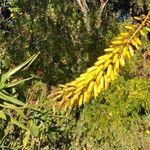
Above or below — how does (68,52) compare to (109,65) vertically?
below

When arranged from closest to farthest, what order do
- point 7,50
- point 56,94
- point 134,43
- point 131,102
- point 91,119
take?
point 134,43, point 56,94, point 91,119, point 131,102, point 7,50

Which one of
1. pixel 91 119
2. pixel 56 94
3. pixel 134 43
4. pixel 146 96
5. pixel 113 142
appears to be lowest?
pixel 146 96

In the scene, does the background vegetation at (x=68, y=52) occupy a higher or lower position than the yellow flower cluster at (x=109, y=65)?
lower

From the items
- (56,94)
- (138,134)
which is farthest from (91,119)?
(56,94)

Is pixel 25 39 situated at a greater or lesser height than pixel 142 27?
lesser

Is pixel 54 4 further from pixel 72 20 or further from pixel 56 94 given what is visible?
pixel 56 94

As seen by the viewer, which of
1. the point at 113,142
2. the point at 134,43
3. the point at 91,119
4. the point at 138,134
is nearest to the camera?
the point at 134,43

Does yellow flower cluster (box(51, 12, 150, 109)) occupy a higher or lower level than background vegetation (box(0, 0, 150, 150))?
higher

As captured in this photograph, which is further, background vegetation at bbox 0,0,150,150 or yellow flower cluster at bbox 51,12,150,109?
background vegetation at bbox 0,0,150,150

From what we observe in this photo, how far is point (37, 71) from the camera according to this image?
9828 millimetres

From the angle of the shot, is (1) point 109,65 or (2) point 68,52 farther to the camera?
(2) point 68,52

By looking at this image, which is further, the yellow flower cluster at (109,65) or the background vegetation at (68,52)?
the background vegetation at (68,52)

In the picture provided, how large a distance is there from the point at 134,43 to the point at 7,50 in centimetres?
892

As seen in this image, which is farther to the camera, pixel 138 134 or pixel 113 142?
pixel 138 134
